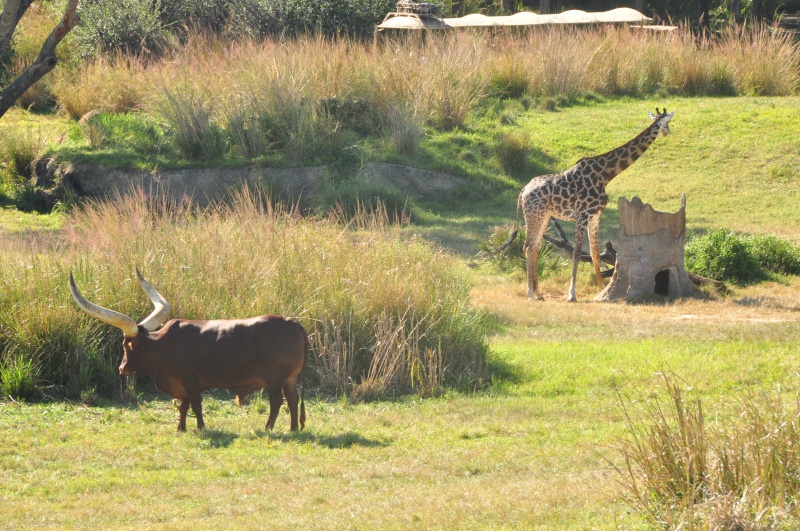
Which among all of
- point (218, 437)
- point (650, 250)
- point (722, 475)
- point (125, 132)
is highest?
point (125, 132)

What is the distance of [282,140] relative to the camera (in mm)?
21438

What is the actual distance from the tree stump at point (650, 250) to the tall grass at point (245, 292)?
3.38 metres

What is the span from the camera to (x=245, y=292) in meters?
11.0

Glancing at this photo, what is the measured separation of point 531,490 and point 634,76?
21.1 metres

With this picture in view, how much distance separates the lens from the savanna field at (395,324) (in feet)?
21.7

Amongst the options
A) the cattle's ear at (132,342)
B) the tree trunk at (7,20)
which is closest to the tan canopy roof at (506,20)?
the tree trunk at (7,20)

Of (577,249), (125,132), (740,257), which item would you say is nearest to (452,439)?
(577,249)

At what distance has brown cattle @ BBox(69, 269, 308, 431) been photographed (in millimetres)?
8398

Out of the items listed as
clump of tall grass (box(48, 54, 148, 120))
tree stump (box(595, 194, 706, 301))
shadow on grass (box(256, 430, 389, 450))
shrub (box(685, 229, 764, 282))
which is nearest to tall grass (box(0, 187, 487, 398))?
shadow on grass (box(256, 430, 389, 450))

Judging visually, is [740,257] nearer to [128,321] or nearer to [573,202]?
[573,202]

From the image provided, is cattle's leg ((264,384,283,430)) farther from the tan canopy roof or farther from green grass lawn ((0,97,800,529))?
the tan canopy roof

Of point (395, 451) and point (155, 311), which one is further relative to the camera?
point (155, 311)

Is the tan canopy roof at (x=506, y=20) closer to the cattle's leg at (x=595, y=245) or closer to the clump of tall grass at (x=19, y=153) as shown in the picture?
the clump of tall grass at (x=19, y=153)

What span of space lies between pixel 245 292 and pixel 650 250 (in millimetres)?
5961
